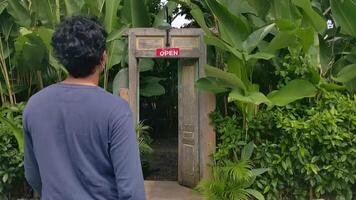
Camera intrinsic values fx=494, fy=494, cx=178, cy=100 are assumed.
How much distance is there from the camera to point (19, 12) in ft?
20.6

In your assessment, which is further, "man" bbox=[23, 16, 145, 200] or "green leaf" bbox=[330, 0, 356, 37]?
"green leaf" bbox=[330, 0, 356, 37]

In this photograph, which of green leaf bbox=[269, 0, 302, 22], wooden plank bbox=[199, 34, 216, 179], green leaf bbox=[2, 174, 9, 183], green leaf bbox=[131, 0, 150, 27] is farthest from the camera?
green leaf bbox=[131, 0, 150, 27]

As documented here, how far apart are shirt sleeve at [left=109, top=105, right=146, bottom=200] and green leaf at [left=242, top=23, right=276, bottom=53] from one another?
3798 millimetres

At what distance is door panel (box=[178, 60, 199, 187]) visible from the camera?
20.1 ft

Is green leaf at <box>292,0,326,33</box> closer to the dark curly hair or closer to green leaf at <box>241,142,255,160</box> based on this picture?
green leaf at <box>241,142,255,160</box>

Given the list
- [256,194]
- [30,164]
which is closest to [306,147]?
[256,194]

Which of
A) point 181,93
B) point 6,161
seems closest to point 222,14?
point 181,93

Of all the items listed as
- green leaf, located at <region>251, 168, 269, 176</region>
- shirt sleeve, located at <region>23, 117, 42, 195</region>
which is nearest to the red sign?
green leaf, located at <region>251, 168, 269, 176</region>

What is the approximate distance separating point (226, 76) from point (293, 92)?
30.4 inches

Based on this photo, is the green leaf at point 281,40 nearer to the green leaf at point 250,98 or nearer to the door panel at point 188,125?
the green leaf at point 250,98

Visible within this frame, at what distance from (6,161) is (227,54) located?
288cm

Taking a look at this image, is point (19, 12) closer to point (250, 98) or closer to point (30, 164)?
point (250, 98)

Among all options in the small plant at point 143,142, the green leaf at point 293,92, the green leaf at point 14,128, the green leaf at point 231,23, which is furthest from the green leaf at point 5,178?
the green leaf at point 293,92

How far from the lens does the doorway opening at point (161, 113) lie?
715cm
